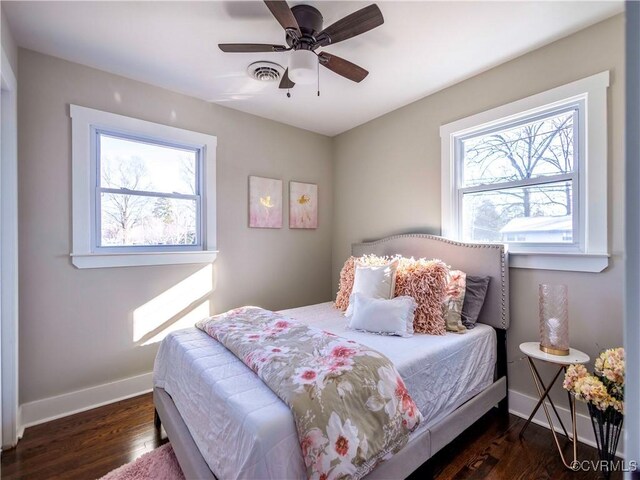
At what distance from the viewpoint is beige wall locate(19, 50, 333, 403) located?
218 centimetres

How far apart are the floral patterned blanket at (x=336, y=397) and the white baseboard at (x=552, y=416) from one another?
4.41 ft

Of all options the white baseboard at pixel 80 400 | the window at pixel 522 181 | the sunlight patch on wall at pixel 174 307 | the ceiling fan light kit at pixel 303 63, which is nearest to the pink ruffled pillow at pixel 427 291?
the window at pixel 522 181

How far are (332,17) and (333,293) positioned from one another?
2920mm

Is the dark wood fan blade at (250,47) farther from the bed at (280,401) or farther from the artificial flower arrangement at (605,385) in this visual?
the artificial flower arrangement at (605,385)

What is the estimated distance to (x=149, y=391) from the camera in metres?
2.63

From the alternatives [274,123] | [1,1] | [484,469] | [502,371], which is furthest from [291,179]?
[484,469]

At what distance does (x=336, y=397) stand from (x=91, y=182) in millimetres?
2466

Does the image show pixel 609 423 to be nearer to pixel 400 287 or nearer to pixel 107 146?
pixel 400 287

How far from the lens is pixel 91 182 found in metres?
2.40

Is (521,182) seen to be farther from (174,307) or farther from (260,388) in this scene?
(174,307)

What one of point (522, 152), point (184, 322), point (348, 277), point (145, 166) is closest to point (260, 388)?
point (348, 277)

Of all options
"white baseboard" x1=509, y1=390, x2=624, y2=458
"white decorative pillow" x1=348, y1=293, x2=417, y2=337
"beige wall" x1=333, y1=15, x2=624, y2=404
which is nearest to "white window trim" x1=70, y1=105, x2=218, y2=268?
"white decorative pillow" x1=348, y1=293, x2=417, y2=337

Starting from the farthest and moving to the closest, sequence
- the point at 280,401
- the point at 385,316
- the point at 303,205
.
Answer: the point at 303,205 < the point at 385,316 < the point at 280,401

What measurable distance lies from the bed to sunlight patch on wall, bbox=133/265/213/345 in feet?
2.57
